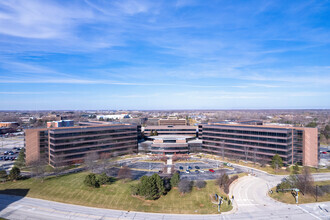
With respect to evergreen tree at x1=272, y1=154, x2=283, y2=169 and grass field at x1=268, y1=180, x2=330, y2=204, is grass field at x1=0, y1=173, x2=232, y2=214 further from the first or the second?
evergreen tree at x1=272, y1=154, x2=283, y2=169

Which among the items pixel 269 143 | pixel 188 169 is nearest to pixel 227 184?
pixel 188 169

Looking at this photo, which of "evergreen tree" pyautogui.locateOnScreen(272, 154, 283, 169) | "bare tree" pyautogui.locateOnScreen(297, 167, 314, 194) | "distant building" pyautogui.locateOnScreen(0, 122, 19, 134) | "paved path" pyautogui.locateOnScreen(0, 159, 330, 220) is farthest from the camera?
"distant building" pyautogui.locateOnScreen(0, 122, 19, 134)

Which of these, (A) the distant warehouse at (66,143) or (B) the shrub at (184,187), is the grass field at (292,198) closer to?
(B) the shrub at (184,187)

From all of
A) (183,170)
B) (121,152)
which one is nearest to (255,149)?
(183,170)

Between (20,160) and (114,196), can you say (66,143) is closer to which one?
(20,160)

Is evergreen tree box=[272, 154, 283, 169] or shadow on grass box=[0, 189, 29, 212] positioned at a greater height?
evergreen tree box=[272, 154, 283, 169]

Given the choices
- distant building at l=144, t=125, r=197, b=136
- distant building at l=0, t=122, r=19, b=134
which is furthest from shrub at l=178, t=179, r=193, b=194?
distant building at l=0, t=122, r=19, b=134

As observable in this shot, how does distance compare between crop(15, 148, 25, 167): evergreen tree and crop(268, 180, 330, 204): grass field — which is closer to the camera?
crop(268, 180, 330, 204): grass field
